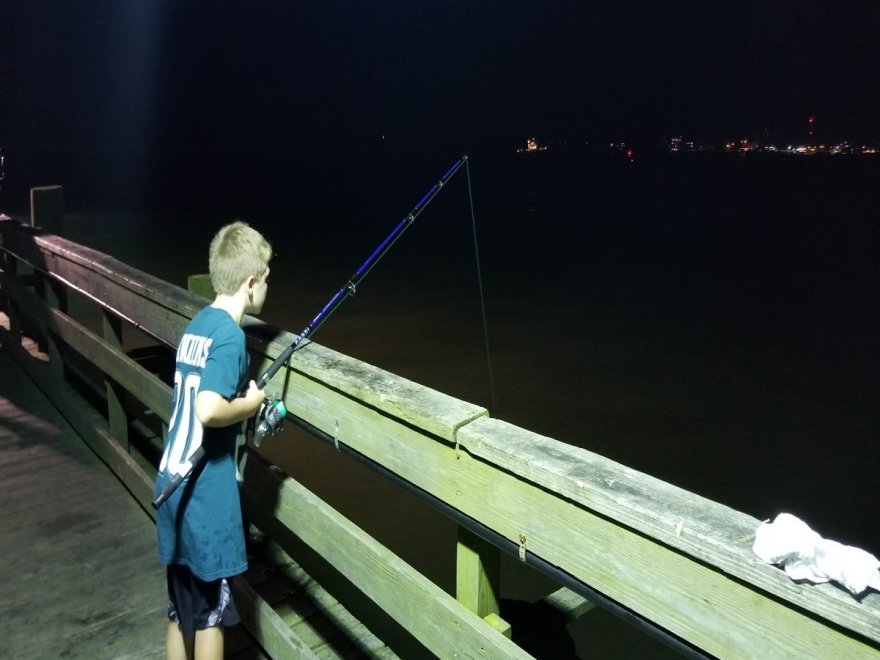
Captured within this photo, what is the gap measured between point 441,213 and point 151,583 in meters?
37.5

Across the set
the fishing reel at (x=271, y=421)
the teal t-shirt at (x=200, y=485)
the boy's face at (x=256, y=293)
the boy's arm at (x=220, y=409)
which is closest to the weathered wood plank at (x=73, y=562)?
the teal t-shirt at (x=200, y=485)

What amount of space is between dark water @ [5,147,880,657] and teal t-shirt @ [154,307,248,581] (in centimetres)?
392

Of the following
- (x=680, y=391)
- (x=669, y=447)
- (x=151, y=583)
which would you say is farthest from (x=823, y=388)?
(x=151, y=583)

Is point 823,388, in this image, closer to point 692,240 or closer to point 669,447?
point 669,447

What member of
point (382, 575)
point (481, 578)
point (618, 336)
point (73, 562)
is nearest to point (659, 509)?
point (481, 578)

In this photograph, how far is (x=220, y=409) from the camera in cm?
207

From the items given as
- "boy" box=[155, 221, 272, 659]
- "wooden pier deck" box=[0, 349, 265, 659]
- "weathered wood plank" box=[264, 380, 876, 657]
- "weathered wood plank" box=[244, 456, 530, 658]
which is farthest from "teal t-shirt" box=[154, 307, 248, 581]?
"wooden pier deck" box=[0, 349, 265, 659]

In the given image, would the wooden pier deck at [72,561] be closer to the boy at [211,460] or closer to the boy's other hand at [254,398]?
the boy at [211,460]

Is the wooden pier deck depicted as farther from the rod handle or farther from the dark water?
the dark water

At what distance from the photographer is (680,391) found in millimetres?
10859

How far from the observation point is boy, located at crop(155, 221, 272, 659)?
2.19 meters

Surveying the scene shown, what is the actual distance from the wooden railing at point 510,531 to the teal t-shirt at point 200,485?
0.81 feet

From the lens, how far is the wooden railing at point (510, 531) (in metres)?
1.12

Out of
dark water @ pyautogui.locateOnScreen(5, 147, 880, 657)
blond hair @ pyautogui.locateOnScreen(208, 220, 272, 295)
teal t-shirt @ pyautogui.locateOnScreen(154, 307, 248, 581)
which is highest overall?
blond hair @ pyautogui.locateOnScreen(208, 220, 272, 295)
